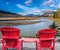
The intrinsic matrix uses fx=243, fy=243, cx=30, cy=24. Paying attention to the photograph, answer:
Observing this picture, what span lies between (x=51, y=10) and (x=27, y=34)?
4.14 ft

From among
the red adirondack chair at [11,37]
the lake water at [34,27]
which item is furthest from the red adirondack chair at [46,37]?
the lake water at [34,27]

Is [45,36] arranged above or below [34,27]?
below

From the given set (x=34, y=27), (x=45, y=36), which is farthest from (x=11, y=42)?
(x=34, y=27)

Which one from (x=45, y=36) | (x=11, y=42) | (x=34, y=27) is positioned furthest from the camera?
(x=34, y=27)

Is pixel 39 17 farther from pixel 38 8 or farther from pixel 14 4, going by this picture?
pixel 14 4

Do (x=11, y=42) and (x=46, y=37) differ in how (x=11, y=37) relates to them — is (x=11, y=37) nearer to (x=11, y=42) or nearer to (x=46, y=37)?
(x=11, y=42)

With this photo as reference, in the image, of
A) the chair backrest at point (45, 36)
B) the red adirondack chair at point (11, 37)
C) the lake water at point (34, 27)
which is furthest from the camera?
the lake water at point (34, 27)

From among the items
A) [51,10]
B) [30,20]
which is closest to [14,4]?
[30,20]

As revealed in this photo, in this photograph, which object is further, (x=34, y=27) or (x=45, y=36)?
(x=34, y=27)

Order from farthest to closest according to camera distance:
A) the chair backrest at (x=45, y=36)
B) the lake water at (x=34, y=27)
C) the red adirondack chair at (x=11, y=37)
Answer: the lake water at (x=34, y=27) < the red adirondack chair at (x=11, y=37) < the chair backrest at (x=45, y=36)

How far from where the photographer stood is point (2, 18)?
906cm

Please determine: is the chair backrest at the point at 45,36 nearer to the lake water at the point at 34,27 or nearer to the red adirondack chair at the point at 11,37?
the red adirondack chair at the point at 11,37

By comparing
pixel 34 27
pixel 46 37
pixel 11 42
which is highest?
pixel 34 27

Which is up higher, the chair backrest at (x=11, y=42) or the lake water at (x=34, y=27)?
the lake water at (x=34, y=27)
